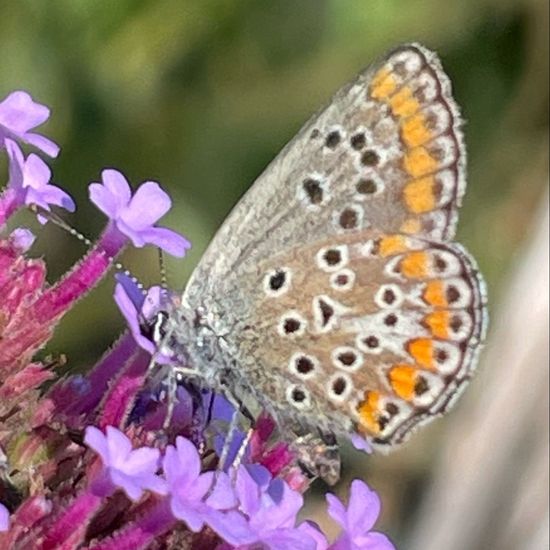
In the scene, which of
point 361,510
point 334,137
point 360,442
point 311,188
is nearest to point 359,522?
point 361,510

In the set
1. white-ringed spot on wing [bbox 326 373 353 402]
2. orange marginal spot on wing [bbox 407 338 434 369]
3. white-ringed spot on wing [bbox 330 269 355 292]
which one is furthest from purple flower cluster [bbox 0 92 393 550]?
white-ringed spot on wing [bbox 330 269 355 292]

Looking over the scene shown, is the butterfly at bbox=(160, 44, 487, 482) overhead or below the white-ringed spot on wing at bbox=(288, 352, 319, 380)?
overhead

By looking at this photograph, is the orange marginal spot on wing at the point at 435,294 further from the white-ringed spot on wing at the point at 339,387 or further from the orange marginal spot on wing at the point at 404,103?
the orange marginal spot on wing at the point at 404,103

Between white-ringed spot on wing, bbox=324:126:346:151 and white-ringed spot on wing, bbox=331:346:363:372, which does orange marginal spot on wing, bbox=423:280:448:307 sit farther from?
white-ringed spot on wing, bbox=324:126:346:151

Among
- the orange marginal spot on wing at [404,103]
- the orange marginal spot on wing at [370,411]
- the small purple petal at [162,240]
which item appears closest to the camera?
the small purple petal at [162,240]

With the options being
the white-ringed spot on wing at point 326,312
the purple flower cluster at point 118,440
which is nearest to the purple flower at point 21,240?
the purple flower cluster at point 118,440

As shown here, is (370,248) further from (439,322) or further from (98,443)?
(98,443)
